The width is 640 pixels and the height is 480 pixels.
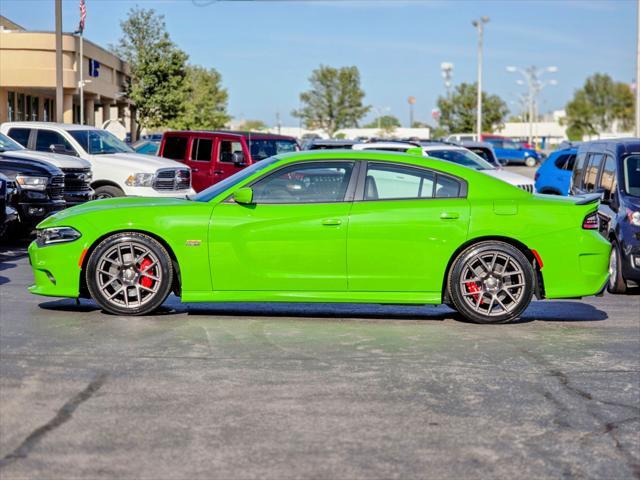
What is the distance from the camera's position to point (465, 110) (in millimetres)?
105062

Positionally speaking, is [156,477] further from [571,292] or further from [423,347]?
[571,292]

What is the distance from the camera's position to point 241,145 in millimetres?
23438

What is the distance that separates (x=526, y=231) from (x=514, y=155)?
2380 inches

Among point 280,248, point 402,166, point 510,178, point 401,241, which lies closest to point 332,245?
point 280,248

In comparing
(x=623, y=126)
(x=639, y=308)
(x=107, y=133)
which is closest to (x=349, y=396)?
(x=639, y=308)

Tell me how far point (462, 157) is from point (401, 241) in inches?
615

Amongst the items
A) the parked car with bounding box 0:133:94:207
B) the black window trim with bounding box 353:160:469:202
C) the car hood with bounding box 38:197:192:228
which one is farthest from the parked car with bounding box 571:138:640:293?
the parked car with bounding box 0:133:94:207

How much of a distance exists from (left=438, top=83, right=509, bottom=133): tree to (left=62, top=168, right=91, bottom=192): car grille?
8592 cm

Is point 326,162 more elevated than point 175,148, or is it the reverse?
point 175,148

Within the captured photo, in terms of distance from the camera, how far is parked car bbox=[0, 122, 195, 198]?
65.1 feet

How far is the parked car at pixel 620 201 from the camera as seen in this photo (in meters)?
11.9

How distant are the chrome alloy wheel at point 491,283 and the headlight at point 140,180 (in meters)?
11.7

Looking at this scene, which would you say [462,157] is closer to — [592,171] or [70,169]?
[70,169]

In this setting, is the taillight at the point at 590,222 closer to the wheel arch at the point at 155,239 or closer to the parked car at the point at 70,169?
the wheel arch at the point at 155,239
